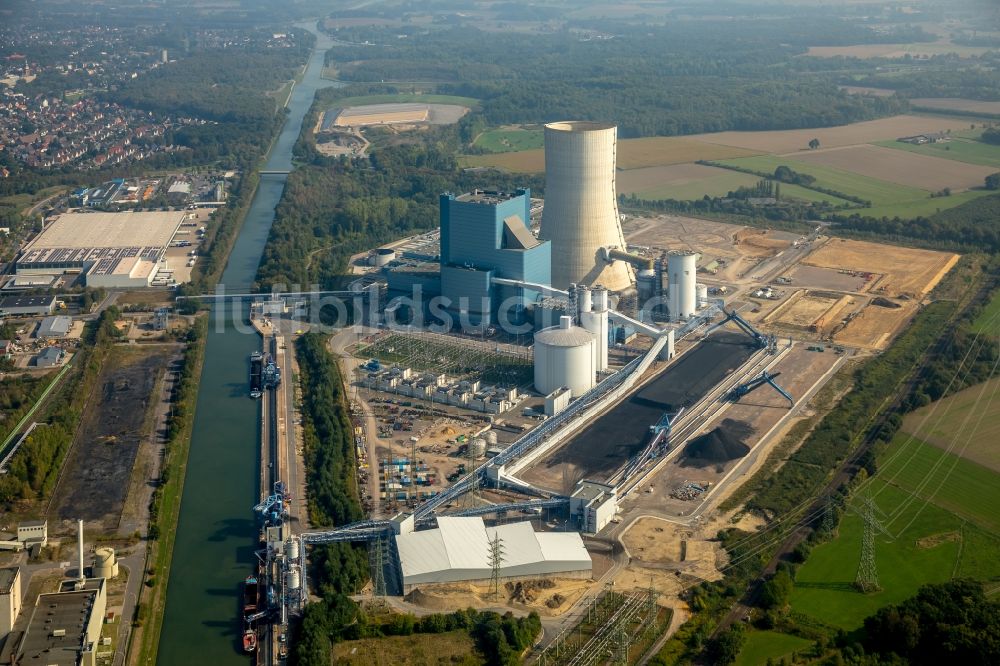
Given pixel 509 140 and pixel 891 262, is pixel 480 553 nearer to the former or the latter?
pixel 891 262

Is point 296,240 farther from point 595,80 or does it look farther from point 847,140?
point 595,80

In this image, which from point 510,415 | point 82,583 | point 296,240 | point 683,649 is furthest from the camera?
point 296,240

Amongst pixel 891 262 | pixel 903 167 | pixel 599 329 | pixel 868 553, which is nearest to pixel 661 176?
pixel 903 167

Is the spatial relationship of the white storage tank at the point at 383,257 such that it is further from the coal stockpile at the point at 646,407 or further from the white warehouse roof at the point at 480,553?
the white warehouse roof at the point at 480,553

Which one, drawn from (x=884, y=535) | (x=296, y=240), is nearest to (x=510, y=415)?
(x=884, y=535)

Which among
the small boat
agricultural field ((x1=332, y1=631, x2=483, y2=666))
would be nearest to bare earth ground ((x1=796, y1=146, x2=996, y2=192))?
agricultural field ((x1=332, y1=631, x2=483, y2=666))

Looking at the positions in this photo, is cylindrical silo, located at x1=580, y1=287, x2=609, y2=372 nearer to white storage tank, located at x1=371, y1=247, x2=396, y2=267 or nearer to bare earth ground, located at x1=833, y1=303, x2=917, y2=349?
bare earth ground, located at x1=833, y1=303, x2=917, y2=349
